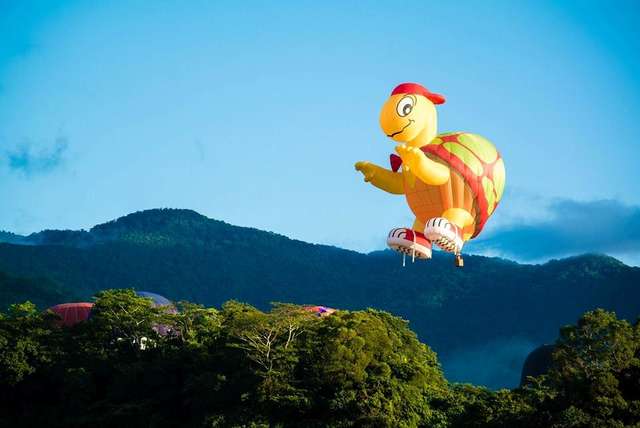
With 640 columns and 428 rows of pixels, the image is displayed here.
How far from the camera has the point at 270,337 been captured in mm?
40844

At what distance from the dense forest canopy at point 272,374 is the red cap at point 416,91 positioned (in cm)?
979

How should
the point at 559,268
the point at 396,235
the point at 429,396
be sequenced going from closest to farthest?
the point at 396,235 → the point at 429,396 → the point at 559,268

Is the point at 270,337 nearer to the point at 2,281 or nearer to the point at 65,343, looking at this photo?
the point at 65,343

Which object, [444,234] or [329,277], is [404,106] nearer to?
[444,234]

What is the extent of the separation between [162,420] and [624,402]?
58.5 ft

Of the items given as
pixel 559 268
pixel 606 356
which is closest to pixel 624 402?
Answer: pixel 606 356

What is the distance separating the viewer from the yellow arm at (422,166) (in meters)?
26.9

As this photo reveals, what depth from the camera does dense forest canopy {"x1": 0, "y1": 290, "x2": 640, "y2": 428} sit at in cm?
3319

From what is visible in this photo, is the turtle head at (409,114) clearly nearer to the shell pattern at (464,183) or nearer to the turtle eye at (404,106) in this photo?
the turtle eye at (404,106)

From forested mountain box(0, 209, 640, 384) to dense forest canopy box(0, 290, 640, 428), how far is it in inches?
3029

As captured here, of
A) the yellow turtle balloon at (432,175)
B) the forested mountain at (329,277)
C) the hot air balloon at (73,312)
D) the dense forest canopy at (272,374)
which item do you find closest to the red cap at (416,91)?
the yellow turtle balloon at (432,175)

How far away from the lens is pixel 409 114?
26.8 meters

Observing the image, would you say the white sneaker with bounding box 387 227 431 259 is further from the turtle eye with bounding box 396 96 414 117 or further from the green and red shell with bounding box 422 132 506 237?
the turtle eye with bounding box 396 96 414 117

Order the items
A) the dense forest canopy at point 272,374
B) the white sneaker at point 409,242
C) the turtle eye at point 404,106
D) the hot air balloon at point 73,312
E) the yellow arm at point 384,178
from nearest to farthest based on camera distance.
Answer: the turtle eye at point 404,106, the white sneaker at point 409,242, the yellow arm at point 384,178, the dense forest canopy at point 272,374, the hot air balloon at point 73,312
